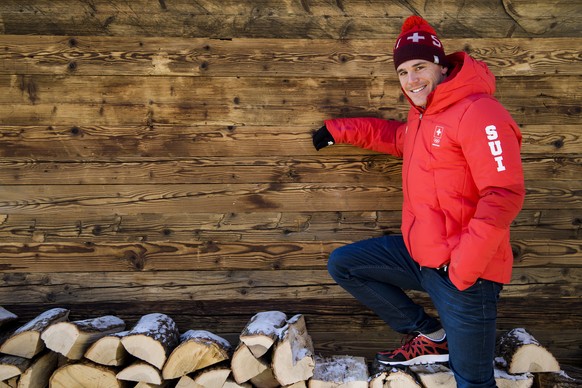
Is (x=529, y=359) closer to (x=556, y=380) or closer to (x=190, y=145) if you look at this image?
(x=556, y=380)

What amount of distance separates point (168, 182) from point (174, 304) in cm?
84

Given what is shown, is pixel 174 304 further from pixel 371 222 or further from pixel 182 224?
pixel 371 222

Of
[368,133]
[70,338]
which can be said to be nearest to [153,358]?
[70,338]

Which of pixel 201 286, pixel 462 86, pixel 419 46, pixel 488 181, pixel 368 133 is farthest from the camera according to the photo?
pixel 201 286

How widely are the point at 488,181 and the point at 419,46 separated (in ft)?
2.64

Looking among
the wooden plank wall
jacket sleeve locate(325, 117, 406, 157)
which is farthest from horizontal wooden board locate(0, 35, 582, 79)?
jacket sleeve locate(325, 117, 406, 157)

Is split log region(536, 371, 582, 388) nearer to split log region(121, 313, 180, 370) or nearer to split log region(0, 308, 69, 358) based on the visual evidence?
split log region(121, 313, 180, 370)

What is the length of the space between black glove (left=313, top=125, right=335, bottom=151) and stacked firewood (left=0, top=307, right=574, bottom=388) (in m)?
1.13

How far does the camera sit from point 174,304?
362 centimetres

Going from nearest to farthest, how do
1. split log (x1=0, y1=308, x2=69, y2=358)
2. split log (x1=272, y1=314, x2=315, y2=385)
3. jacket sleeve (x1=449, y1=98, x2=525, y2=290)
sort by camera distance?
jacket sleeve (x1=449, y1=98, x2=525, y2=290), split log (x1=272, y1=314, x2=315, y2=385), split log (x1=0, y1=308, x2=69, y2=358)

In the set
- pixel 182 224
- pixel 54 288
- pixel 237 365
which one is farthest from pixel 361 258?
pixel 54 288

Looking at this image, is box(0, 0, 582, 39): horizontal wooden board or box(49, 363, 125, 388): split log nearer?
box(49, 363, 125, 388): split log

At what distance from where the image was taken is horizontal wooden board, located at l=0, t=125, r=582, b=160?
343 centimetres

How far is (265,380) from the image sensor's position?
3184 mm
